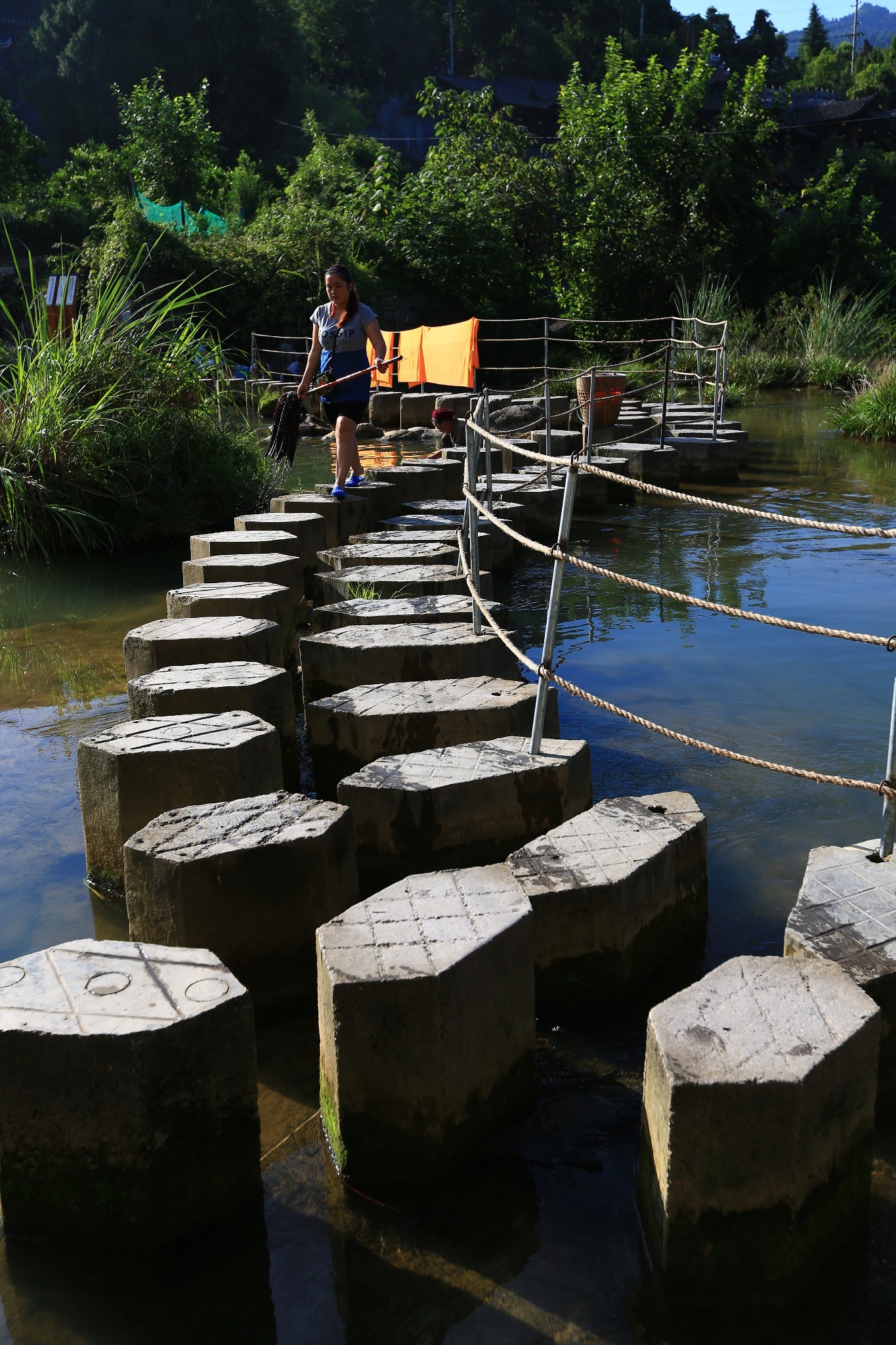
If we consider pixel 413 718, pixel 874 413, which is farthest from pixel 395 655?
pixel 874 413

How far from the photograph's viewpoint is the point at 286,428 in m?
10.0

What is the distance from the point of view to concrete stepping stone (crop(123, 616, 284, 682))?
14.0ft

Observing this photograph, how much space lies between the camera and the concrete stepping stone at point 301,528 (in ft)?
21.4

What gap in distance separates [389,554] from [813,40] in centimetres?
7662

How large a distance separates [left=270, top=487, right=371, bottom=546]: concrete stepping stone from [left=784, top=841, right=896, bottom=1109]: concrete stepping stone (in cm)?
473

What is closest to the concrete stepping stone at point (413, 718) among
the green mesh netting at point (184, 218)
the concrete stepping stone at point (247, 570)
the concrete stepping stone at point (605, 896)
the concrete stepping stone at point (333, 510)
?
the concrete stepping stone at point (605, 896)

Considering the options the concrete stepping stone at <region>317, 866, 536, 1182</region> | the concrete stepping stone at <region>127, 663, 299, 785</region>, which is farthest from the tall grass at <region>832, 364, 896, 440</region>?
the concrete stepping stone at <region>317, 866, 536, 1182</region>

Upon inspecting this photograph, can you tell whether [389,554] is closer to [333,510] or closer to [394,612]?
[394,612]

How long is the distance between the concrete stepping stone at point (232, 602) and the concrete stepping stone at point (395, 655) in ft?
0.74

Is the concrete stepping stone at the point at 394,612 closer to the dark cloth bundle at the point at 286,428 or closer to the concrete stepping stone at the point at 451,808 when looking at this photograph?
the concrete stepping stone at the point at 451,808

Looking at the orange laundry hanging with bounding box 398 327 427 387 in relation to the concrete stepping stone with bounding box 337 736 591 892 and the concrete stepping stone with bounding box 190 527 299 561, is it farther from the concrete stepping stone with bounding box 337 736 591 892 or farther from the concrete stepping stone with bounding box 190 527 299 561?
the concrete stepping stone with bounding box 337 736 591 892

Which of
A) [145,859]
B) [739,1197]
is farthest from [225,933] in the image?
[739,1197]

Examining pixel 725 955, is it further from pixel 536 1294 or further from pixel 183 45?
pixel 183 45

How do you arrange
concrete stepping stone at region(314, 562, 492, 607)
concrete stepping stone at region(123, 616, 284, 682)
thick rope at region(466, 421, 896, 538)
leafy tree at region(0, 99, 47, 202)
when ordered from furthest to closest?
leafy tree at region(0, 99, 47, 202), concrete stepping stone at region(314, 562, 492, 607), concrete stepping stone at region(123, 616, 284, 682), thick rope at region(466, 421, 896, 538)
